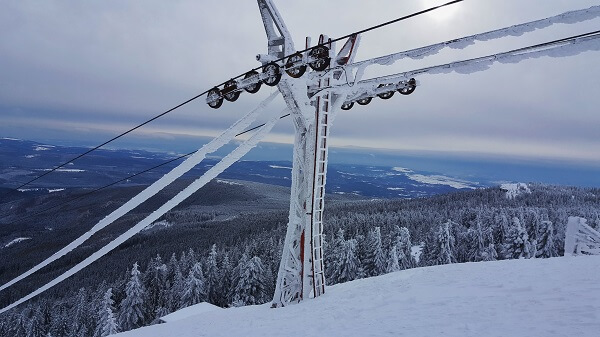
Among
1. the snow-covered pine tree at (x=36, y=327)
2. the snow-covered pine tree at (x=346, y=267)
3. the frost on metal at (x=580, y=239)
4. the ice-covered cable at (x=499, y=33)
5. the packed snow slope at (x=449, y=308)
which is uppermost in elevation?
the ice-covered cable at (x=499, y=33)

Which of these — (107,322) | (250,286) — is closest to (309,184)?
(250,286)

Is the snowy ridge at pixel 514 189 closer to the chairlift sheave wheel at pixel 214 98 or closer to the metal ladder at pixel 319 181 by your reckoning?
the metal ladder at pixel 319 181

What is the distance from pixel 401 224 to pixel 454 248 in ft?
114

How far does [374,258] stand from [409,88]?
43.1 metres

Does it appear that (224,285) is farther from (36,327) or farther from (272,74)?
(272,74)

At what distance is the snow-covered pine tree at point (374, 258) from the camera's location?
5188 cm

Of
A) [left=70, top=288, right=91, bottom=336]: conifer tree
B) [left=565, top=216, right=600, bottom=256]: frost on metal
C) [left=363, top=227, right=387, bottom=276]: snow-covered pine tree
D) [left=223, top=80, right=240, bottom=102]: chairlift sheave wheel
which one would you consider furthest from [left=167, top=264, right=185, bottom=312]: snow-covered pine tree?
[left=565, top=216, right=600, bottom=256]: frost on metal

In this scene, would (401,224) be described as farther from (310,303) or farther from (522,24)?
(522,24)

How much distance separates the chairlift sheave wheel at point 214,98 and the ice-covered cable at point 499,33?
5.46m

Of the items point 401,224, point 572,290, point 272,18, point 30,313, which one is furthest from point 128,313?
point 401,224

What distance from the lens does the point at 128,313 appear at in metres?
51.9

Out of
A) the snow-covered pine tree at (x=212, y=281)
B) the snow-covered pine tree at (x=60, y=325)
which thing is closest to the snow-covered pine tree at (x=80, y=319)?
the snow-covered pine tree at (x=60, y=325)

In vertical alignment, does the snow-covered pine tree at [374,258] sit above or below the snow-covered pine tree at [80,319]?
above

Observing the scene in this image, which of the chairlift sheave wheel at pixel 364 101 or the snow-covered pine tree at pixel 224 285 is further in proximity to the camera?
the snow-covered pine tree at pixel 224 285
